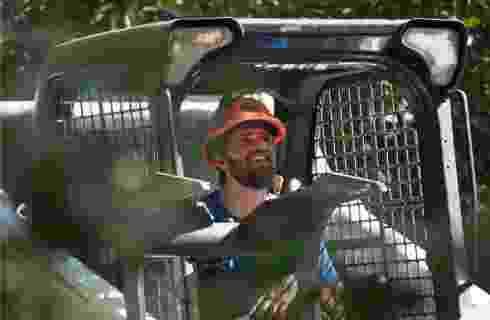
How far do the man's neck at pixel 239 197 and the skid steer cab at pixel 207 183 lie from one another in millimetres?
252

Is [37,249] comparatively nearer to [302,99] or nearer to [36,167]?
[36,167]

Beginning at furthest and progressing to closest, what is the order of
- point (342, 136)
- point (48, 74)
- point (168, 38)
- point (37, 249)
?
1. point (342, 136)
2. point (37, 249)
3. point (48, 74)
4. point (168, 38)

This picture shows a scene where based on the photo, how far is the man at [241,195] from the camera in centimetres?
350

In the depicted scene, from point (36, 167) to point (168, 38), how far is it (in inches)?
31.5

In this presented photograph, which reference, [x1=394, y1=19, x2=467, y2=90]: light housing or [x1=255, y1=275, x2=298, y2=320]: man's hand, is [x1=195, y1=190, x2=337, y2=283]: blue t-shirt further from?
[x1=394, y1=19, x2=467, y2=90]: light housing

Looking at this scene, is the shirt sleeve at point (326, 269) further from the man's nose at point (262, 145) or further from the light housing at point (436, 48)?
the light housing at point (436, 48)

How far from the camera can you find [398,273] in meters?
3.52

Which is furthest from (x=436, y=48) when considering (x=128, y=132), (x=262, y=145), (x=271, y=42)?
(x=128, y=132)

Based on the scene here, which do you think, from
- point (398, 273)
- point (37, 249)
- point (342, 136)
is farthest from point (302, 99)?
point (37, 249)

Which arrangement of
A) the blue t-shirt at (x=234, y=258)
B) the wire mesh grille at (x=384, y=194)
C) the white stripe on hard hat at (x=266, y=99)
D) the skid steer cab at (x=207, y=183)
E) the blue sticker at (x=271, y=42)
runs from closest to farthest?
the skid steer cab at (x=207, y=183)
the blue sticker at (x=271, y=42)
the wire mesh grille at (x=384, y=194)
the blue t-shirt at (x=234, y=258)
the white stripe on hard hat at (x=266, y=99)

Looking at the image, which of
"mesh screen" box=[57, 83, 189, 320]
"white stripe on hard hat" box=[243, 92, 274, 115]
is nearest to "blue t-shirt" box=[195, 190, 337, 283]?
"white stripe on hard hat" box=[243, 92, 274, 115]

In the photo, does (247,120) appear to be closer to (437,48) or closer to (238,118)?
(238,118)

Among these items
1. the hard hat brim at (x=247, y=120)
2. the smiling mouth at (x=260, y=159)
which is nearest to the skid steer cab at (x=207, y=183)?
the hard hat brim at (x=247, y=120)

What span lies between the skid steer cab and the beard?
0.21 m
